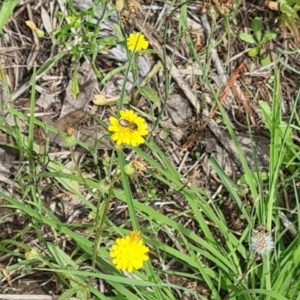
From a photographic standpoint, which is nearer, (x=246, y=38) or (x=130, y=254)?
(x=130, y=254)

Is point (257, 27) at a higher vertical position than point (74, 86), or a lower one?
higher

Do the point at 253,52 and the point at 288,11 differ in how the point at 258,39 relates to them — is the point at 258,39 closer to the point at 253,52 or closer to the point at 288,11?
the point at 253,52

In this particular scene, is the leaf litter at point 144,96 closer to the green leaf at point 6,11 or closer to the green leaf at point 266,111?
the green leaf at point 266,111

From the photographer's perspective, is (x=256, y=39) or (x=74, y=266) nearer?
(x=74, y=266)

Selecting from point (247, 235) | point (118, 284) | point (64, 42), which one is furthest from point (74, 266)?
point (64, 42)

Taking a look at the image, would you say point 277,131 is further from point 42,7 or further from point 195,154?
point 42,7

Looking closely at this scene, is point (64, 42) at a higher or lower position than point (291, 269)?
higher

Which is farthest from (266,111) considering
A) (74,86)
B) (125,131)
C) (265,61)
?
(125,131)

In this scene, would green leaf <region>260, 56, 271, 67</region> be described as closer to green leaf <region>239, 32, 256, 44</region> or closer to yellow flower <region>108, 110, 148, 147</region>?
green leaf <region>239, 32, 256, 44</region>
